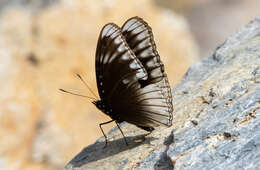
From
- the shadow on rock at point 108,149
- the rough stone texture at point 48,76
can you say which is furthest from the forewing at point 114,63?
the rough stone texture at point 48,76

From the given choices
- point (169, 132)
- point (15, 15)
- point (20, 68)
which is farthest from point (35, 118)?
point (169, 132)

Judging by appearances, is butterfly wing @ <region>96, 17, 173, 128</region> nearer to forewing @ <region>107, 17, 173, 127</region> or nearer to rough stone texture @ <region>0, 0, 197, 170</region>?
forewing @ <region>107, 17, 173, 127</region>

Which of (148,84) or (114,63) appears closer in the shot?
(114,63)

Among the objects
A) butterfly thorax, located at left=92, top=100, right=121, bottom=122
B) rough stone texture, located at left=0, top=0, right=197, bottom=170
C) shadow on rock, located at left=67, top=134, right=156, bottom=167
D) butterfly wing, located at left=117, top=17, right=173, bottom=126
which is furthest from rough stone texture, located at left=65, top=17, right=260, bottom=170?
rough stone texture, located at left=0, top=0, right=197, bottom=170

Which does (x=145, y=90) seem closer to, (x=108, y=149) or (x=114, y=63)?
A: (x=114, y=63)

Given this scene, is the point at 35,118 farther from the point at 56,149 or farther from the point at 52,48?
the point at 52,48

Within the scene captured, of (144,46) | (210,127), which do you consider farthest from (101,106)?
(210,127)

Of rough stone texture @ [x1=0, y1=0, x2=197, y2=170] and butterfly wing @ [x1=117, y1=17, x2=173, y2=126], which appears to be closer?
butterfly wing @ [x1=117, y1=17, x2=173, y2=126]
